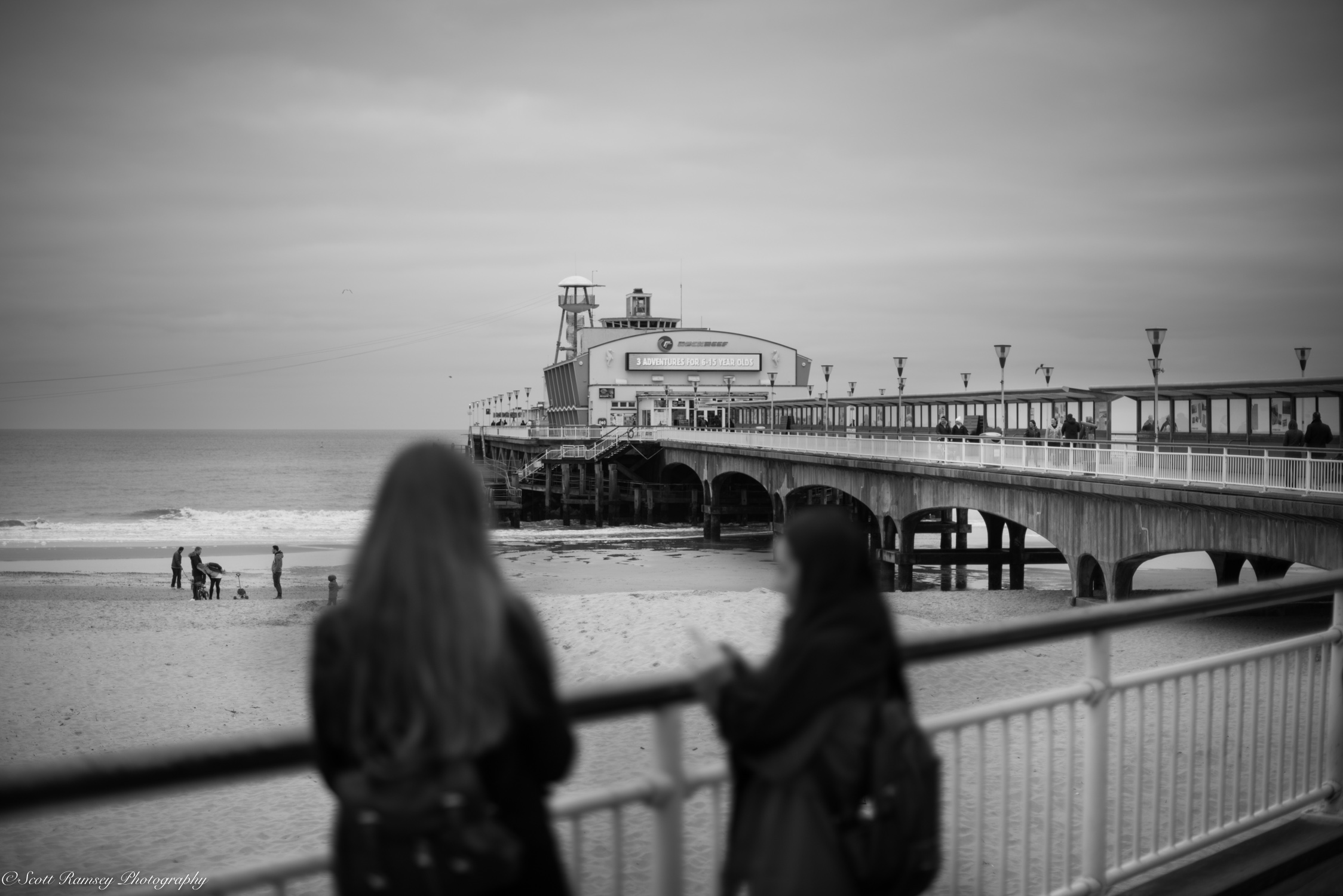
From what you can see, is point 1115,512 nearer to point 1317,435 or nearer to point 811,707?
point 1317,435

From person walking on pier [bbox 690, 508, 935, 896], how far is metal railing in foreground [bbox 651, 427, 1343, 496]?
56.7ft

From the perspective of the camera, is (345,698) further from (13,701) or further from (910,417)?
(910,417)

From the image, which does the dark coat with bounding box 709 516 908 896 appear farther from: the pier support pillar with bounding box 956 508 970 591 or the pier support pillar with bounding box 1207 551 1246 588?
the pier support pillar with bounding box 956 508 970 591

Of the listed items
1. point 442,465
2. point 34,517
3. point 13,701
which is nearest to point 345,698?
point 442,465

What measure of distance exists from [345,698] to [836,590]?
99 cm

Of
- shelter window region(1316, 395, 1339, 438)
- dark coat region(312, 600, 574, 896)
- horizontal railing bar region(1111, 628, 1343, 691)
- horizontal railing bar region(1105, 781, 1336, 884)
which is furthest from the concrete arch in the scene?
dark coat region(312, 600, 574, 896)

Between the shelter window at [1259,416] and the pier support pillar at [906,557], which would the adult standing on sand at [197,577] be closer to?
the pier support pillar at [906,557]

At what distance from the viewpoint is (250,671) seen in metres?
19.2

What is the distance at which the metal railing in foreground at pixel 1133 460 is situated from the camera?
17.9m

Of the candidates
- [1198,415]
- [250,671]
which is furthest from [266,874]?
[1198,415]

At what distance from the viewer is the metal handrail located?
6.64ft

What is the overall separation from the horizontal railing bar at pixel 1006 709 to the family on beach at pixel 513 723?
0.88m

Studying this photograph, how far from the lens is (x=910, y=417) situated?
5031cm

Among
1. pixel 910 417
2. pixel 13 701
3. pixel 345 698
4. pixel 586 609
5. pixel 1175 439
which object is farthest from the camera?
pixel 910 417
